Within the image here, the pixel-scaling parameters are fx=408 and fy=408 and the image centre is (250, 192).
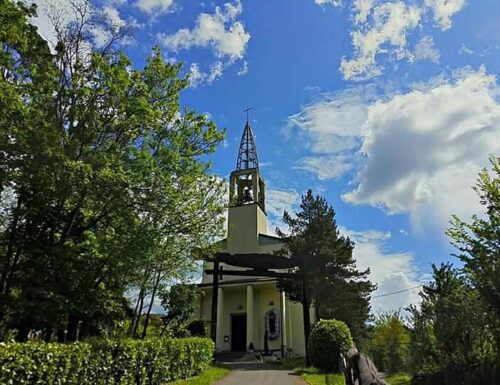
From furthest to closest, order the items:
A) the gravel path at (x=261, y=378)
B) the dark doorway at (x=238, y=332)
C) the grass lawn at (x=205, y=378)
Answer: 1. the dark doorway at (x=238, y=332)
2. the gravel path at (x=261, y=378)
3. the grass lawn at (x=205, y=378)

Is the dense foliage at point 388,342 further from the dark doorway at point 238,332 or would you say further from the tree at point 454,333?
the tree at point 454,333

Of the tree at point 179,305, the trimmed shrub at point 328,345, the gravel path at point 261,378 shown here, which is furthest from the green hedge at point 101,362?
the trimmed shrub at point 328,345

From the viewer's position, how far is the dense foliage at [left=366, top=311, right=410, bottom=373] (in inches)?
1009

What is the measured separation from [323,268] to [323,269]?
0.13m

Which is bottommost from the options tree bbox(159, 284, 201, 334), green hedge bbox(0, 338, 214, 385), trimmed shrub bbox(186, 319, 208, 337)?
green hedge bbox(0, 338, 214, 385)

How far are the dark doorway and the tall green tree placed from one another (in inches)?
646

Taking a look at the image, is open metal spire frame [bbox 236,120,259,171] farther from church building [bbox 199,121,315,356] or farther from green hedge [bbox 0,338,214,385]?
green hedge [bbox 0,338,214,385]

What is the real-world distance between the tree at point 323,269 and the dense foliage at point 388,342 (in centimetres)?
Result: 252

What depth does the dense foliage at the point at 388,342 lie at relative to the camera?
1009 inches

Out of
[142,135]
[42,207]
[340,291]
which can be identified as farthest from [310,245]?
[42,207]

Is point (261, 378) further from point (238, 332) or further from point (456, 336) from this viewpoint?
point (238, 332)

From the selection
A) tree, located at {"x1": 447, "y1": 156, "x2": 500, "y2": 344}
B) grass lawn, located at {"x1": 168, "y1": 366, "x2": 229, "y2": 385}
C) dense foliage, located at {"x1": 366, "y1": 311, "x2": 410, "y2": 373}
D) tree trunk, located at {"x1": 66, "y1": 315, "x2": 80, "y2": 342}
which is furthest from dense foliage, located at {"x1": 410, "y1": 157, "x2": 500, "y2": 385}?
dense foliage, located at {"x1": 366, "y1": 311, "x2": 410, "y2": 373}

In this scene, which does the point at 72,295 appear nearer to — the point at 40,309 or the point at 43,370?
the point at 40,309

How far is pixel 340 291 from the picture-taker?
22547mm
